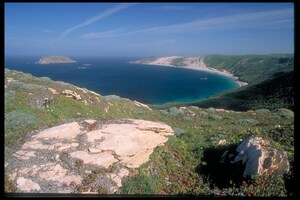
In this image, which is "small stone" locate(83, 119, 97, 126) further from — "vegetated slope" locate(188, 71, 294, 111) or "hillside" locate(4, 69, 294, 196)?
"vegetated slope" locate(188, 71, 294, 111)

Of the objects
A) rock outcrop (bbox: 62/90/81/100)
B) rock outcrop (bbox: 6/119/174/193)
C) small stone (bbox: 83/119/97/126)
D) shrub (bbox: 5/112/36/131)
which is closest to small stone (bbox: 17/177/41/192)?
rock outcrop (bbox: 6/119/174/193)

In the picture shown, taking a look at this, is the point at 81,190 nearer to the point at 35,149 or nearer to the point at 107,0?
the point at 35,149

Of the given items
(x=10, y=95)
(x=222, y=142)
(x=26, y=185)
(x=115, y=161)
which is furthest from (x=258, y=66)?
(x=26, y=185)

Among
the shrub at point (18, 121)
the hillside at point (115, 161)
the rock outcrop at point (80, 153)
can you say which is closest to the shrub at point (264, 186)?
the hillside at point (115, 161)

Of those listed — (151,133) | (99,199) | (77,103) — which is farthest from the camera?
(77,103)

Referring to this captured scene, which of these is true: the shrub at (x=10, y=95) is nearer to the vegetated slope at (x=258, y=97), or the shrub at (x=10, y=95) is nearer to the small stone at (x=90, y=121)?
the small stone at (x=90, y=121)

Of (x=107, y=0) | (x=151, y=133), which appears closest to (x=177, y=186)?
(x=151, y=133)
